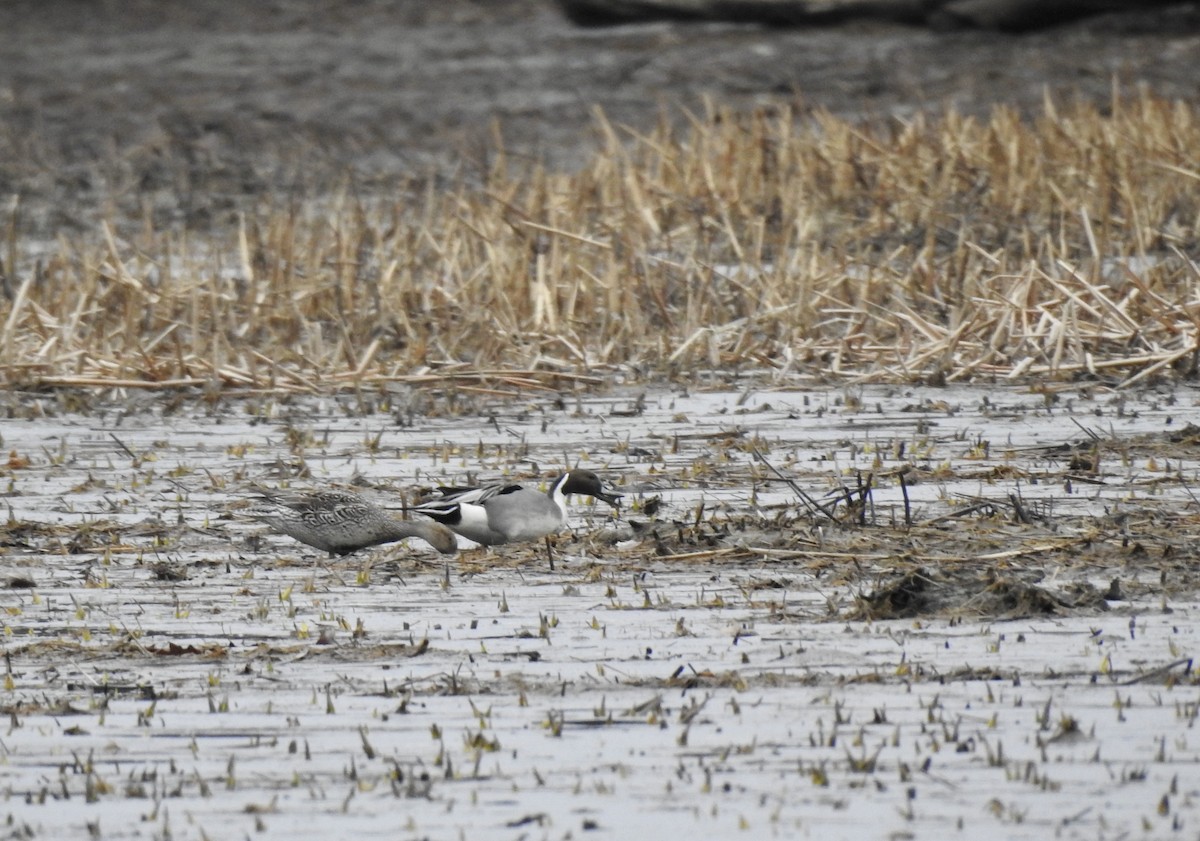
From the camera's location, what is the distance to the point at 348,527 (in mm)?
6270

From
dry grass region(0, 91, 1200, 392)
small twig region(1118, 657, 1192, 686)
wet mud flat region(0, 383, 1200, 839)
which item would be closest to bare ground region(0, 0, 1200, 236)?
dry grass region(0, 91, 1200, 392)

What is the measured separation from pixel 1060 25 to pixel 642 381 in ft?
55.0

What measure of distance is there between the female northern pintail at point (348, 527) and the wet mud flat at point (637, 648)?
7 cm

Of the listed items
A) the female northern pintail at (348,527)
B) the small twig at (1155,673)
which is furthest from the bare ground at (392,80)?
the small twig at (1155,673)

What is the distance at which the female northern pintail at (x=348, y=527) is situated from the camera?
20.6 feet

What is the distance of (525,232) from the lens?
1284 cm

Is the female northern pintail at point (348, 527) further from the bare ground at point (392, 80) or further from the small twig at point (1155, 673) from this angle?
the bare ground at point (392, 80)

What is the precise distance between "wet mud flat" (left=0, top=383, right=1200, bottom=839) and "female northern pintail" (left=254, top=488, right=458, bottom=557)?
0.07 metres

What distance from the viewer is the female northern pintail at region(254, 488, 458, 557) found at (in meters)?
6.27

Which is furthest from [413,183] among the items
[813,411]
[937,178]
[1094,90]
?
[813,411]

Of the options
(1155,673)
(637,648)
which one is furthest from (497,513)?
(1155,673)

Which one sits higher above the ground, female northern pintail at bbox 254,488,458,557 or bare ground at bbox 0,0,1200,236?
female northern pintail at bbox 254,488,458,557

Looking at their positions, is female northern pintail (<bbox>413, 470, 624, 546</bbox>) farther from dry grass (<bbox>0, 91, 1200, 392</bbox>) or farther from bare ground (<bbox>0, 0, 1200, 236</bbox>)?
bare ground (<bbox>0, 0, 1200, 236</bbox>)

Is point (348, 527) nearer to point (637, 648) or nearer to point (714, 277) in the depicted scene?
point (637, 648)
